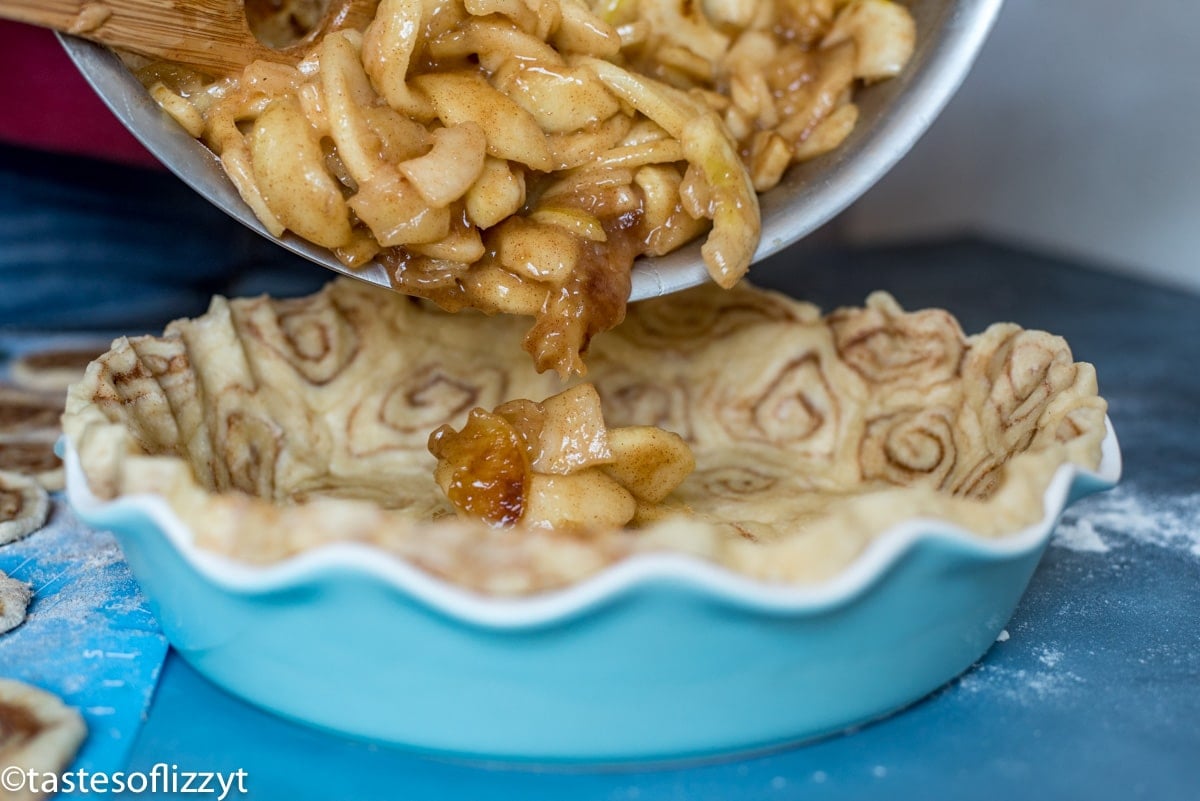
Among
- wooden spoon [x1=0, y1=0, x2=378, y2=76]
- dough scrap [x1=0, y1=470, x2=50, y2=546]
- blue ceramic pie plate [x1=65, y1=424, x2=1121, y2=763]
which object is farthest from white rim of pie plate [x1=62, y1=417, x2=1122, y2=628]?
dough scrap [x1=0, y1=470, x2=50, y2=546]

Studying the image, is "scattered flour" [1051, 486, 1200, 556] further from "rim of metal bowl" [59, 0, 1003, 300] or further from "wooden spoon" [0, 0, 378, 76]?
"wooden spoon" [0, 0, 378, 76]

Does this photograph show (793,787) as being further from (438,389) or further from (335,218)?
(438,389)

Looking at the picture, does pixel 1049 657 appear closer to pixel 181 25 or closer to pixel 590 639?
pixel 590 639

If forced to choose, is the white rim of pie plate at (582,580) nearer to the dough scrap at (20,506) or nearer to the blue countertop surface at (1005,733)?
the blue countertop surface at (1005,733)

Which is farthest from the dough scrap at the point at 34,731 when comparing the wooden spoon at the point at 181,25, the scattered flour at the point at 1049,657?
the scattered flour at the point at 1049,657

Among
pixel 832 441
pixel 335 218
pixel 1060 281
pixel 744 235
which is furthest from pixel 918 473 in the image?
pixel 1060 281

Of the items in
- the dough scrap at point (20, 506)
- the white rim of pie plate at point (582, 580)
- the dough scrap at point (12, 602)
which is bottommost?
the dough scrap at point (20, 506)
